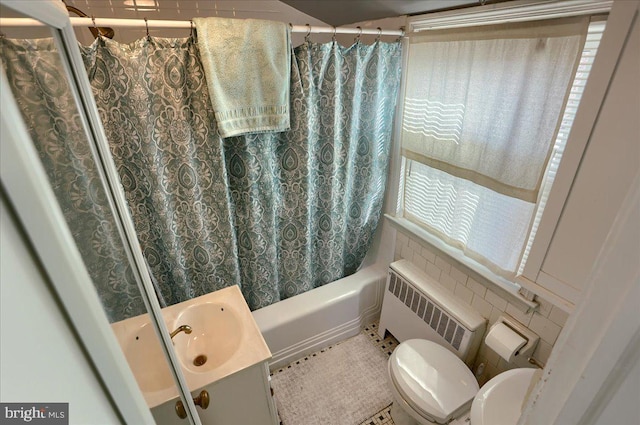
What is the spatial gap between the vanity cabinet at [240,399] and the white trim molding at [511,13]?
163 centimetres

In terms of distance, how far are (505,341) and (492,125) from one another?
952 mm

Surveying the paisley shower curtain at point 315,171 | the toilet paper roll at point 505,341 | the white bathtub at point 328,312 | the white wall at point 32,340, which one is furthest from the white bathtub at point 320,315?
the white wall at point 32,340

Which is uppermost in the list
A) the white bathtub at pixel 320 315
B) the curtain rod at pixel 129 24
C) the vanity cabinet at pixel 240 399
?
the curtain rod at pixel 129 24

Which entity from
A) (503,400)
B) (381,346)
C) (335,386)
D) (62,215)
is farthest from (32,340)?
(381,346)

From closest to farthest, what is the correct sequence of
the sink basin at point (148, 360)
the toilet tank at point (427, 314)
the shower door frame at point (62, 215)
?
1. the shower door frame at point (62, 215)
2. the sink basin at point (148, 360)
3. the toilet tank at point (427, 314)

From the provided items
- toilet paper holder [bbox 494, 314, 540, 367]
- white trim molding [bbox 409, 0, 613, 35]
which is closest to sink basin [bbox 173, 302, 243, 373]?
toilet paper holder [bbox 494, 314, 540, 367]

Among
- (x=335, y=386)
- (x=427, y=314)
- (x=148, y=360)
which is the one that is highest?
(x=148, y=360)

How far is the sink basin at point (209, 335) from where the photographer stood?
1287mm

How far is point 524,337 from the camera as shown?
134cm

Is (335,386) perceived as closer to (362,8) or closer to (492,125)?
(492,125)

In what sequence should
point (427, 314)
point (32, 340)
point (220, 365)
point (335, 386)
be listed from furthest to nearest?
point (335, 386) < point (427, 314) < point (220, 365) < point (32, 340)

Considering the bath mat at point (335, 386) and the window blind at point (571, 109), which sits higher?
the window blind at point (571, 109)

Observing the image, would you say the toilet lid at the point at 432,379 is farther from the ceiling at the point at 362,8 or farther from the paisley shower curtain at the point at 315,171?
Result: the ceiling at the point at 362,8

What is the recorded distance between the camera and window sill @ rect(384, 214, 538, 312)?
52.7 inches
